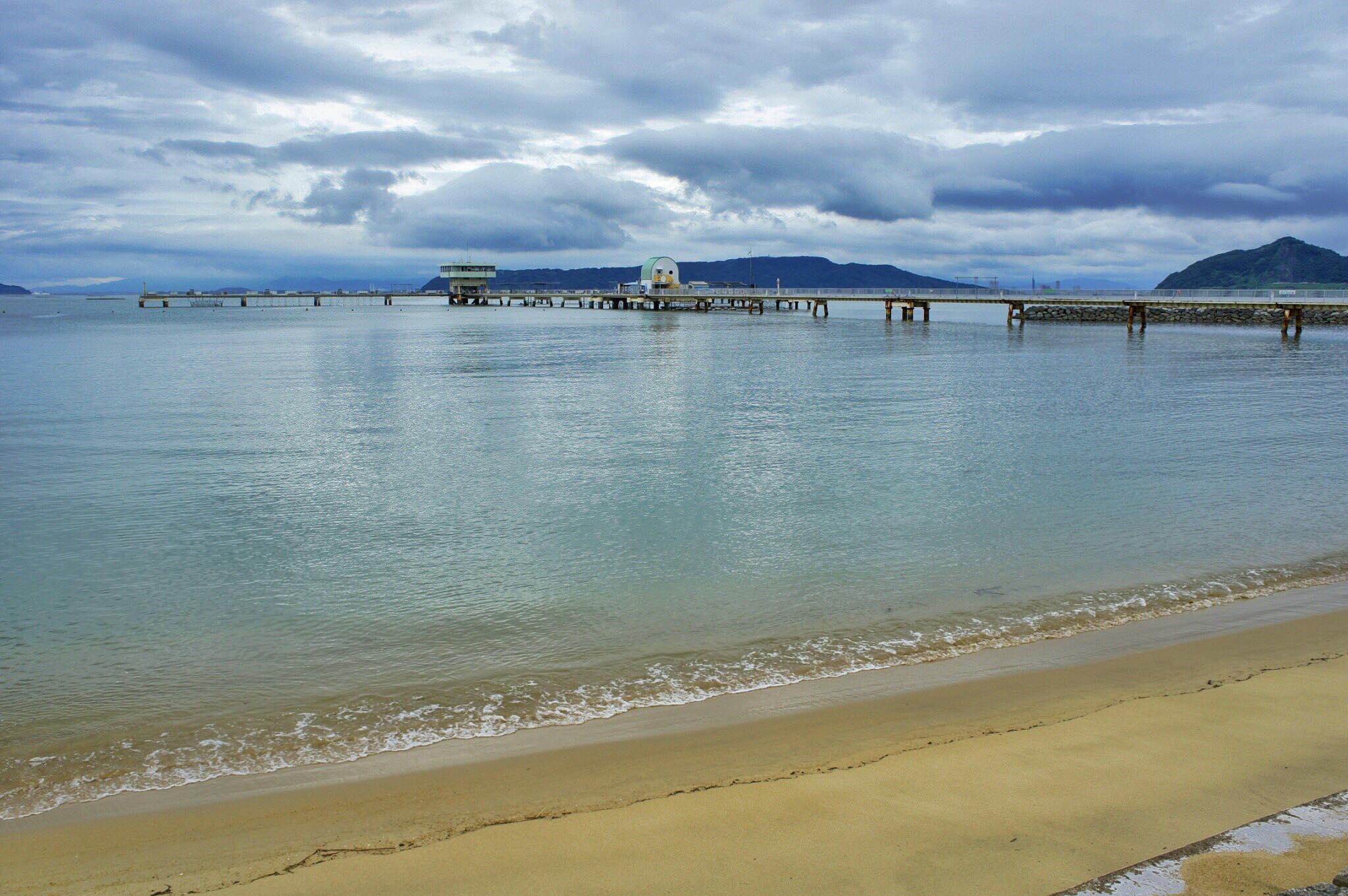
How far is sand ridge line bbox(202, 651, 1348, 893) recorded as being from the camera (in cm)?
532

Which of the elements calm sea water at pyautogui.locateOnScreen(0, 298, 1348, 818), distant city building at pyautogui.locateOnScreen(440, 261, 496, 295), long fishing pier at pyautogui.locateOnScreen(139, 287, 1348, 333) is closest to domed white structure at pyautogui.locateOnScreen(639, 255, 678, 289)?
long fishing pier at pyautogui.locateOnScreen(139, 287, 1348, 333)

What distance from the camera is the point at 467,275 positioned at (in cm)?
18338

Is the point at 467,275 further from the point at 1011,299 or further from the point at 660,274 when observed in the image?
the point at 1011,299

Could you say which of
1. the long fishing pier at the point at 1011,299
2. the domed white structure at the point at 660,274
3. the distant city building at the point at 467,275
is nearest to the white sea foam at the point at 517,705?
the long fishing pier at the point at 1011,299

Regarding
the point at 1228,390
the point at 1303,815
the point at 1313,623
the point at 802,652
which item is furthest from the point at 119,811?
the point at 1228,390

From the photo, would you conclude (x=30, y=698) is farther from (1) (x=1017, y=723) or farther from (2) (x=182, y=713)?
(1) (x=1017, y=723)

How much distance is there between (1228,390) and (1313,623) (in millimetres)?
28974

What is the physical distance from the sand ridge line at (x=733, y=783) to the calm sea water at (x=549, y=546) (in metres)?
1.60

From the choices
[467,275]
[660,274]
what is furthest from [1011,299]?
[467,275]

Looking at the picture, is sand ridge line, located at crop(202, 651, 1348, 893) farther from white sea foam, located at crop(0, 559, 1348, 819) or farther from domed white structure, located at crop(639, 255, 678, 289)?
domed white structure, located at crop(639, 255, 678, 289)

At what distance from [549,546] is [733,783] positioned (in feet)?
23.8

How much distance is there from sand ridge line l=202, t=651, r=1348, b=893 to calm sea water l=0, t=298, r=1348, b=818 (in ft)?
5.23

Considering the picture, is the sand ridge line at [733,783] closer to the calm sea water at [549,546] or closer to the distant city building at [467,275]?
the calm sea water at [549,546]

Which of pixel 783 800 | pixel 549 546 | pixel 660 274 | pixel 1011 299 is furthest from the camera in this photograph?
Answer: pixel 660 274
